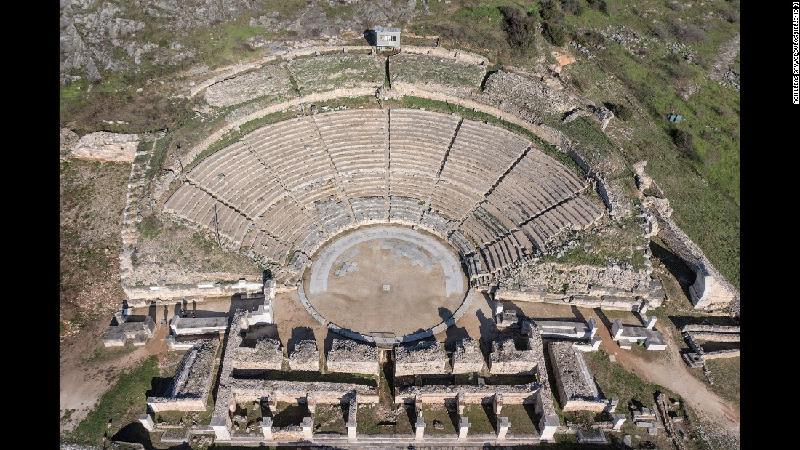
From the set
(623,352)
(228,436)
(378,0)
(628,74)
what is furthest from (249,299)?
(628,74)

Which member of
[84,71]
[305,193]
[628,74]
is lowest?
[305,193]

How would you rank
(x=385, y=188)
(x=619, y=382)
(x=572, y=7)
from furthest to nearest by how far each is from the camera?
(x=572, y=7) → (x=385, y=188) → (x=619, y=382)

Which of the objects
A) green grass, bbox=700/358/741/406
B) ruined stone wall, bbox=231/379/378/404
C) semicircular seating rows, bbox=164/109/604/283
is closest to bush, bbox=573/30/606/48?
semicircular seating rows, bbox=164/109/604/283

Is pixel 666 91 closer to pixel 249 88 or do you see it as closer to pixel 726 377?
pixel 726 377

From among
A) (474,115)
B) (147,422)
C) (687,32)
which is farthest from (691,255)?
(147,422)

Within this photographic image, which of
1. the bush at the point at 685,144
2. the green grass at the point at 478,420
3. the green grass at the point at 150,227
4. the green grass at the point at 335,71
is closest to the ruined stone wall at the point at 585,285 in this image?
the green grass at the point at 478,420

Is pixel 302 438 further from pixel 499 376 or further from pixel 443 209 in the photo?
pixel 443 209

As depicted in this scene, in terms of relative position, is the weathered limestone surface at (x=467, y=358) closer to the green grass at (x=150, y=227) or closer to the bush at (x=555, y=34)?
the green grass at (x=150, y=227)
